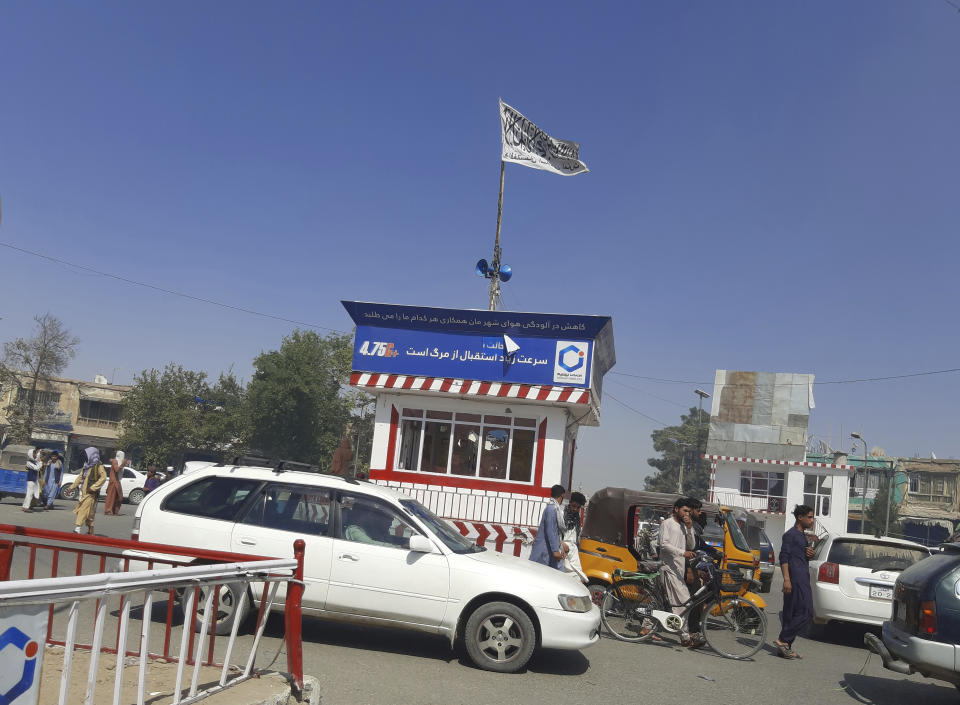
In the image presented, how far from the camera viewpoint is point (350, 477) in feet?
26.5

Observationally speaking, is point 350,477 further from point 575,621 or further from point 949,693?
point 949,693

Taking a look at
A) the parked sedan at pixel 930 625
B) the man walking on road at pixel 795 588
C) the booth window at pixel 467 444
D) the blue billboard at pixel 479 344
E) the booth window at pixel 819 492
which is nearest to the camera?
the parked sedan at pixel 930 625

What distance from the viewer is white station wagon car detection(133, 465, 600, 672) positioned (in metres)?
7.05

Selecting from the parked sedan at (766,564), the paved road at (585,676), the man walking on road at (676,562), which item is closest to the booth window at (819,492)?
the parked sedan at (766,564)

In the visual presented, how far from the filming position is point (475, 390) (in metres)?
16.2

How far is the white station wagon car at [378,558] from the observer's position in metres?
7.05

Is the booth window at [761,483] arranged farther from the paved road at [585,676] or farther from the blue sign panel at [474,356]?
the paved road at [585,676]

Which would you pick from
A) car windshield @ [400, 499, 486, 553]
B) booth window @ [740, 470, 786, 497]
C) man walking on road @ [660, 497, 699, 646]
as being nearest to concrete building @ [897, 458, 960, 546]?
booth window @ [740, 470, 786, 497]

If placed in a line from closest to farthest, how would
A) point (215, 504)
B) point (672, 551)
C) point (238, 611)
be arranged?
point (238, 611) → point (215, 504) → point (672, 551)

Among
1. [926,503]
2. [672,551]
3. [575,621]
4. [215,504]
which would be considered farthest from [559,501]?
[926,503]

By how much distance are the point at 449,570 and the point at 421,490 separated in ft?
25.6

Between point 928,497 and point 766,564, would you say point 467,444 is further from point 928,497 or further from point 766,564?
point 928,497

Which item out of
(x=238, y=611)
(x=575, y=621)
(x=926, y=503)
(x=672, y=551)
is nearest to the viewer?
(x=238, y=611)

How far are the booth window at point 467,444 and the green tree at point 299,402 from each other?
1552 inches
